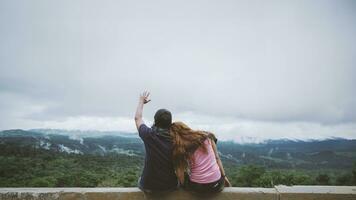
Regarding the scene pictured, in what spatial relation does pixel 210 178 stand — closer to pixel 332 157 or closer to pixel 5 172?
pixel 5 172

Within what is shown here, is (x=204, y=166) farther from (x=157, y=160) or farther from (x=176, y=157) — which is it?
(x=157, y=160)

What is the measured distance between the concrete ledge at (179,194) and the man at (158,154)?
16cm

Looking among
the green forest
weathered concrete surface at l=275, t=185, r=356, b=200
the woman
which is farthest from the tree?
the woman

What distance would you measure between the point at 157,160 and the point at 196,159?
0.42 metres

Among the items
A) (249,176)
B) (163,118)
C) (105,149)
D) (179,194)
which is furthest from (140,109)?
(105,149)

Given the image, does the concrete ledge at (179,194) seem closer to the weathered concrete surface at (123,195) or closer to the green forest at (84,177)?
the weathered concrete surface at (123,195)

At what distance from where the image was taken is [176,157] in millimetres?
3182

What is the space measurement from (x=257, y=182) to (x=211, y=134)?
4426 centimetres

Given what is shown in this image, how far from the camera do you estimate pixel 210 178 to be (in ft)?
10.9

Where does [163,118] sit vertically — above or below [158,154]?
above

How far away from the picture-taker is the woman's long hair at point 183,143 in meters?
3.17

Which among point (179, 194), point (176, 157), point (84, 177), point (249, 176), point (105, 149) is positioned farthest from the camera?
point (105, 149)

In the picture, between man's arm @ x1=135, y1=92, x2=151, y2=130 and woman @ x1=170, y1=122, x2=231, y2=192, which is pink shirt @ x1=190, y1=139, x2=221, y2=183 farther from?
man's arm @ x1=135, y1=92, x2=151, y2=130

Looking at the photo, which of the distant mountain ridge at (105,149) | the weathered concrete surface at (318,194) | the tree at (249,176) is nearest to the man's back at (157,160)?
the weathered concrete surface at (318,194)
